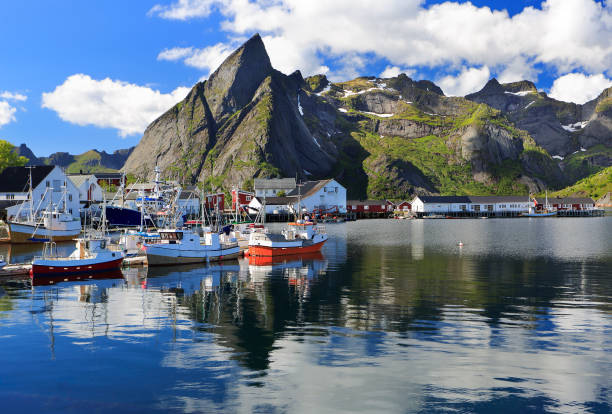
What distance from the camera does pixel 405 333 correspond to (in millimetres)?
24141

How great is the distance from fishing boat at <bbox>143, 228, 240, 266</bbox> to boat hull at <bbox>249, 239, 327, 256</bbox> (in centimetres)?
305

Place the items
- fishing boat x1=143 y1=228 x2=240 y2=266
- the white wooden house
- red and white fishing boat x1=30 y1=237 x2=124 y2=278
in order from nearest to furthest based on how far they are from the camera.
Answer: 1. red and white fishing boat x1=30 y1=237 x2=124 y2=278
2. fishing boat x1=143 y1=228 x2=240 y2=266
3. the white wooden house

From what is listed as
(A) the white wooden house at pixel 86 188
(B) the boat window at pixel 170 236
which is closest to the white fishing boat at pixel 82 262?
(B) the boat window at pixel 170 236

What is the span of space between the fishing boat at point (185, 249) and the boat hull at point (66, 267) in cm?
577

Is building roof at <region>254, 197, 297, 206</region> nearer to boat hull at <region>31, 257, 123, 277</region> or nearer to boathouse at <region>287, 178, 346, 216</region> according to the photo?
boathouse at <region>287, 178, 346, 216</region>

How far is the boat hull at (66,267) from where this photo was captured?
141 ft

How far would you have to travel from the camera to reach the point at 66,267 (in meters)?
43.7

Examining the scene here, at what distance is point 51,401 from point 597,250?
238 feet

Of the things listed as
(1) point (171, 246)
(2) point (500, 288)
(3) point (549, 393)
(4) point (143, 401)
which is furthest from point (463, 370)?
(1) point (171, 246)

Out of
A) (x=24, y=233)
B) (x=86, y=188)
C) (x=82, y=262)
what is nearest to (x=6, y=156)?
(x=86, y=188)

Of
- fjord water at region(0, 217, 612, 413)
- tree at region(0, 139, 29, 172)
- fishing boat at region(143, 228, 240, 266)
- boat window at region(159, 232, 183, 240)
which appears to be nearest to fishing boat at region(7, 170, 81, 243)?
boat window at region(159, 232, 183, 240)

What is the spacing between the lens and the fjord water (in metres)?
16.1

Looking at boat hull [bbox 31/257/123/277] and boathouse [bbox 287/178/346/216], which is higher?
boathouse [bbox 287/178/346/216]

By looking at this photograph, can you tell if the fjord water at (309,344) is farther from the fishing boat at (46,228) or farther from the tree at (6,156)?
the tree at (6,156)
